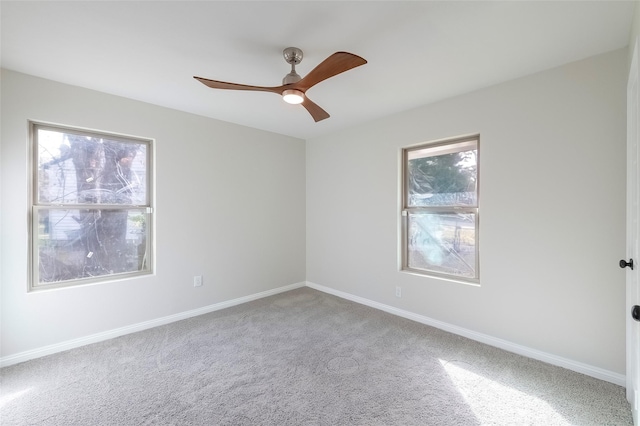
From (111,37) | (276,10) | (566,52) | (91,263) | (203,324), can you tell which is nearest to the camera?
(276,10)

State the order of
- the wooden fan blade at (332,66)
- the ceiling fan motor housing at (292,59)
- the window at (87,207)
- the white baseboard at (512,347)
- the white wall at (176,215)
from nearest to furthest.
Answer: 1. the wooden fan blade at (332,66)
2. the ceiling fan motor housing at (292,59)
3. the white baseboard at (512,347)
4. the white wall at (176,215)
5. the window at (87,207)

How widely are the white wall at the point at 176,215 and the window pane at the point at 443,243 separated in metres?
1.88

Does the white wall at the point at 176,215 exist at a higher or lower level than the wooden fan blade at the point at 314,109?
lower

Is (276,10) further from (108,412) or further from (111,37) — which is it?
(108,412)

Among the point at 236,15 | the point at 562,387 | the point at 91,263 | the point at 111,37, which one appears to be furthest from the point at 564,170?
the point at 91,263

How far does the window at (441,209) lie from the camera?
2.83 m

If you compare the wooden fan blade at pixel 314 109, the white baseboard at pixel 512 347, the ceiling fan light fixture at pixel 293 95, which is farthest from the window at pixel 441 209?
the ceiling fan light fixture at pixel 293 95

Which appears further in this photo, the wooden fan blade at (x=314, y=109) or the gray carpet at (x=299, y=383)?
the wooden fan blade at (x=314, y=109)

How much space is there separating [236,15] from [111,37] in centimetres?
93

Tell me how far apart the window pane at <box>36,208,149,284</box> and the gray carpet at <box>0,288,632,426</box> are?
0.74 m

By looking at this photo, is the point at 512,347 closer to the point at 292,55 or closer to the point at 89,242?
the point at 292,55

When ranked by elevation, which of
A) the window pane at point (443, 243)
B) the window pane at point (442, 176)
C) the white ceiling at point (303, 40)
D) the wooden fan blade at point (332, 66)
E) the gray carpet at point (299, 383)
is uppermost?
the white ceiling at point (303, 40)

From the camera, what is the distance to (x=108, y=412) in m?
1.73

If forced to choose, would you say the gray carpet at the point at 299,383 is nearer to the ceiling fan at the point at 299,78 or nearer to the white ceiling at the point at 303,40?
the ceiling fan at the point at 299,78
